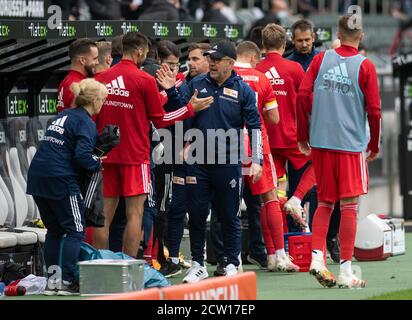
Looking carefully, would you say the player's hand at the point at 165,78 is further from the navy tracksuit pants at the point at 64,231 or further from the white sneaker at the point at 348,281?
the white sneaker at the point at 348,281

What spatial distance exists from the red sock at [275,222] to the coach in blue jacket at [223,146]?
35.9 inches

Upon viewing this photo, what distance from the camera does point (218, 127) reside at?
12438 mm

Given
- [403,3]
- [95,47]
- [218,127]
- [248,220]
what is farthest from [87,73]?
[403,3]

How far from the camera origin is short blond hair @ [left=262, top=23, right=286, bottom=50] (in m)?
14.1

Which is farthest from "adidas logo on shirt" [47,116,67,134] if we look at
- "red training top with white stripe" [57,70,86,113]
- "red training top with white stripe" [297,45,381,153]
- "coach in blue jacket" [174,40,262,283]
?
"red training top with white stripe" [297,45,381,153]

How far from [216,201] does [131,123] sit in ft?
3.29

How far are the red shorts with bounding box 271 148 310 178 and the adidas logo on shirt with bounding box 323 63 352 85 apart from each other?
246cm

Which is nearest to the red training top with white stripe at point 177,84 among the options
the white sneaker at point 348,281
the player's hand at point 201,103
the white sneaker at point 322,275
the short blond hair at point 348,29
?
the player's hand at point 201,103

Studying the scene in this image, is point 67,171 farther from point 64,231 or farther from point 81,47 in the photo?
point 81,47

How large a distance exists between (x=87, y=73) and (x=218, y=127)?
1.26 m

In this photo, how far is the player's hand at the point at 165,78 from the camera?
12.5 m

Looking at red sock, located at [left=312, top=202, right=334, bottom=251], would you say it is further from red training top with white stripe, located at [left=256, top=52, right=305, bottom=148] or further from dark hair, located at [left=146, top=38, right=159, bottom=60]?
dark hair, located at [left=146, top=38, right=159, bottom=60]

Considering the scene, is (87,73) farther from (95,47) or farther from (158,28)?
(158,28)
